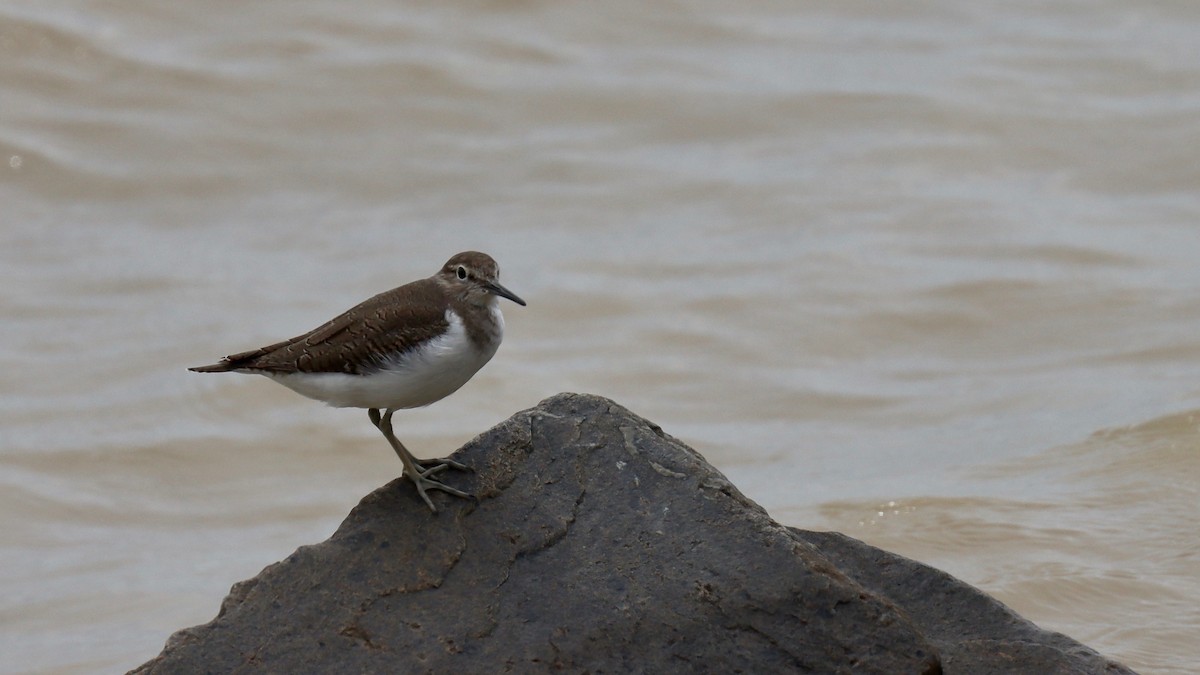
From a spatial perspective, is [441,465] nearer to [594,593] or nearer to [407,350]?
[407,350]

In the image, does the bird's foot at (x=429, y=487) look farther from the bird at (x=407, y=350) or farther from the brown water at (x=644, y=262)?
the brown water at (x=644, y=262)

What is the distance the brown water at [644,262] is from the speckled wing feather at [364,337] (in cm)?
433

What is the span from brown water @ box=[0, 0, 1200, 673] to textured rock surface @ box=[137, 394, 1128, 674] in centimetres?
335

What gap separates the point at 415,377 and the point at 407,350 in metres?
0.12

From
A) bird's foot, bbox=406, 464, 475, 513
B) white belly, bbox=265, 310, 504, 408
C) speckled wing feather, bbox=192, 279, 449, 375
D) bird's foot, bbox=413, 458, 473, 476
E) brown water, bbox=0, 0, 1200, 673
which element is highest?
brown water, bbox=0, 0, 1200, 673

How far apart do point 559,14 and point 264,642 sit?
59.3 ft

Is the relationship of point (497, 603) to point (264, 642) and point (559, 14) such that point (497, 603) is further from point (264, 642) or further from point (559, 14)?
point (559, 14)

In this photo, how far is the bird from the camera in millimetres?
6672

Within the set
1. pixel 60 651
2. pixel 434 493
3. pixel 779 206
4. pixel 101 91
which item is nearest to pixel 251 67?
pixel 101 91

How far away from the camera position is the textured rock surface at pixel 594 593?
593 centimetres

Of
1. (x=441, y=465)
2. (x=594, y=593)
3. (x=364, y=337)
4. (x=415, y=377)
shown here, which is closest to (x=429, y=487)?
(x=441, y=465)

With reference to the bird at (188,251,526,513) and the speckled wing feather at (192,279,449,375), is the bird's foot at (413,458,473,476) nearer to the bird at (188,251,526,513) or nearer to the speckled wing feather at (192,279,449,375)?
the bird at (188,251,526,513)

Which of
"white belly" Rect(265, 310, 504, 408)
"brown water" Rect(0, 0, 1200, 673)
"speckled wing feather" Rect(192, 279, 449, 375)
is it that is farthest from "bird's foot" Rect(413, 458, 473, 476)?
"brown water" Rect(0, 0, 1200, 673)

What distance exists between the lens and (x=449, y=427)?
1484cm
